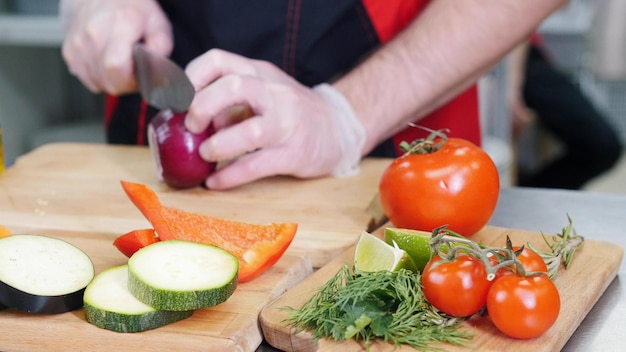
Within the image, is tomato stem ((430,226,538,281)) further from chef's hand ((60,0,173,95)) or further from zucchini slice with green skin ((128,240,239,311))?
chef's hand ((60,0,173,95))

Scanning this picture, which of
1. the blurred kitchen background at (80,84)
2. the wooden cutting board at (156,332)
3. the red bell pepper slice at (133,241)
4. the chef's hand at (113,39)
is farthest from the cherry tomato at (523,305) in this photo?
the blurred kitchen background at (80,84)

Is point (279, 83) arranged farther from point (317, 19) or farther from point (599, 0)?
point (599, 0)

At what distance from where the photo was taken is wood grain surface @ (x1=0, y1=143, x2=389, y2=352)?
97 centimetres

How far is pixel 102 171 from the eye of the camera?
68.7 inches

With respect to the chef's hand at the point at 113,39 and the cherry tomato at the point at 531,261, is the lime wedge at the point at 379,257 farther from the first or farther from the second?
the chef's hand at the point at 113,39

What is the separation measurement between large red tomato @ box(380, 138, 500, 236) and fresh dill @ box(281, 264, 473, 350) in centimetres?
23

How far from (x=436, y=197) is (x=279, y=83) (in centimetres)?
48

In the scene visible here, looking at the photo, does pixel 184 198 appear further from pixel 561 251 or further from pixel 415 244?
pixel 561 251

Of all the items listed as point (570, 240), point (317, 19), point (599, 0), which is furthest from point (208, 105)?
point (599, 0)

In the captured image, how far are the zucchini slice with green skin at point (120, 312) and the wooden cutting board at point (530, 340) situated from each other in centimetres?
11

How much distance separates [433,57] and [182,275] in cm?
88

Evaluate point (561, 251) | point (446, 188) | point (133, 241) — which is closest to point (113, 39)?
point (133, 241)

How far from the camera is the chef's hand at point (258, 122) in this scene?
152 cm

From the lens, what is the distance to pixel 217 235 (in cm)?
119
